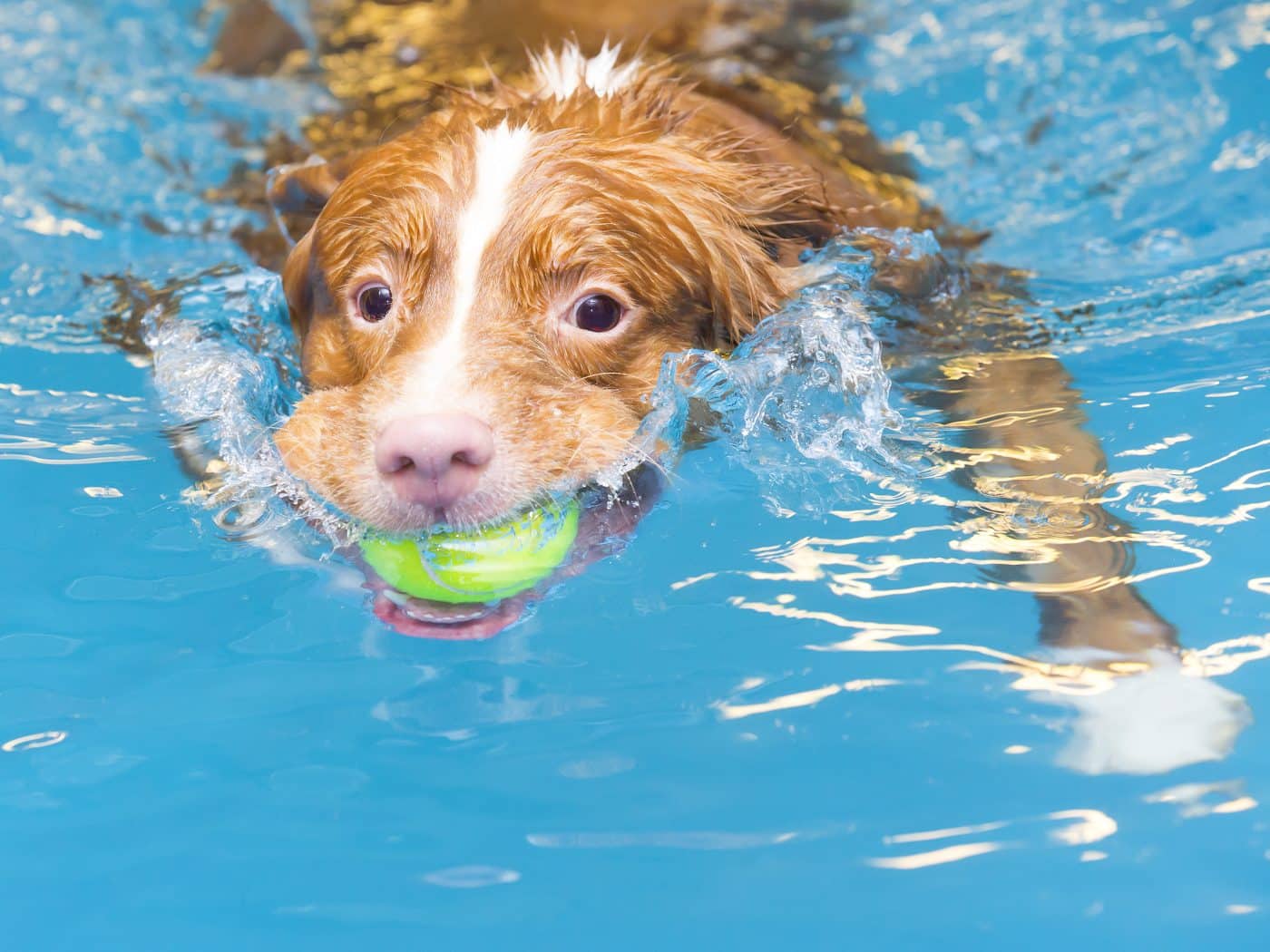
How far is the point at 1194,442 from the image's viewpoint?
4.02 meters

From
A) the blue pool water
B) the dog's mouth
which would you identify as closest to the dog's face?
the dog's mouth

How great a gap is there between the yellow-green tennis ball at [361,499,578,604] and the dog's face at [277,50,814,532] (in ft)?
0.20

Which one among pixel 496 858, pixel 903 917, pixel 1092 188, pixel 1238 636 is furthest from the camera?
pixel 1092 188

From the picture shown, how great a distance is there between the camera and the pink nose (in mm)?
3234

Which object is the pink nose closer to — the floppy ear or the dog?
the dog

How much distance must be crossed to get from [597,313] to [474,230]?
0.42 meters

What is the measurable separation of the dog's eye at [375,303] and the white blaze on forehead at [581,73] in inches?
47.3

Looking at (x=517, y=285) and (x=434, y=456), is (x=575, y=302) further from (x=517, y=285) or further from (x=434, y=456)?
(x=434, y=456)

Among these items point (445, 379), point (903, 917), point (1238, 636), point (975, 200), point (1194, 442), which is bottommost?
point (903, 917)

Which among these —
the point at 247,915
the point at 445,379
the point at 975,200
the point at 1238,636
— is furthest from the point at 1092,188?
the point at 247,915

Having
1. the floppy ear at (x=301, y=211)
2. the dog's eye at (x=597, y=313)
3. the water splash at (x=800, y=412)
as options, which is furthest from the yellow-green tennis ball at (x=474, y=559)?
the floppy ear at (x=301, y=211)

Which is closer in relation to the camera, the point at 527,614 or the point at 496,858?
the point at 496,858

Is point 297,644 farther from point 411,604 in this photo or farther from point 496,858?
point 496,858

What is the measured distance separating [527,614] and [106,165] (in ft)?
14.2
